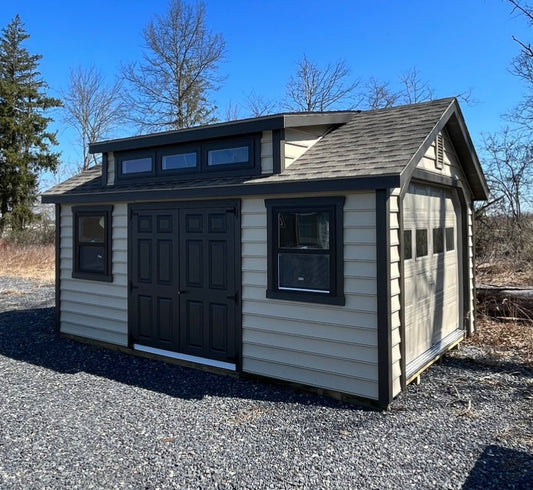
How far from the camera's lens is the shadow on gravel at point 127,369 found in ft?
15.7

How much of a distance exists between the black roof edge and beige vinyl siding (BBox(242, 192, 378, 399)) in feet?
2.89

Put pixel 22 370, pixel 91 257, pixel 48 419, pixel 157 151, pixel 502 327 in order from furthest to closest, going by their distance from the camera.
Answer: pixel 502 327 → pixel 91 257 → pixel 157 151 → pixel 22 370 → pixel 48 419

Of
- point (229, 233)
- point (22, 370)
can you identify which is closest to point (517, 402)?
point (229, 233)

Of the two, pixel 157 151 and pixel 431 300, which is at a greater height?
pixel 157 151

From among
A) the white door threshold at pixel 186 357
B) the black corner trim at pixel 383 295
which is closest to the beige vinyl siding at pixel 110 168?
the white door threshold at pixel 186 357

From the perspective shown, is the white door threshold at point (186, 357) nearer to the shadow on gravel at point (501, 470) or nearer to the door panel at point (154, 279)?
the door panel at point (154, 279)

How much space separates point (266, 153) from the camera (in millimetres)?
5234

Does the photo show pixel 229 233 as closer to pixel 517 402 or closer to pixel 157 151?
pixel 157 151

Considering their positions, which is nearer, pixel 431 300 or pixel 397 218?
pixel 397 218

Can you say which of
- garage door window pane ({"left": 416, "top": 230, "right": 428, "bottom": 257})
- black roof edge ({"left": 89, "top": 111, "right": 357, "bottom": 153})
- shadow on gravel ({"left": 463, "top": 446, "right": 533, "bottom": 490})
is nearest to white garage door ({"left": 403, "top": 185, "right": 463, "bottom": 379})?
garage door window pane ({"left": 416, "top": 230, "right": 428, "bottom": 257})

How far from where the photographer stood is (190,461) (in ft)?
11.0

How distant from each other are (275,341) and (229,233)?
1365 millimetres

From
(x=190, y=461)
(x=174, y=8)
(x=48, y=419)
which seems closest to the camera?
(x=190, y=461)

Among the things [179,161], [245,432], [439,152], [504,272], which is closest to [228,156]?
[179,161]
